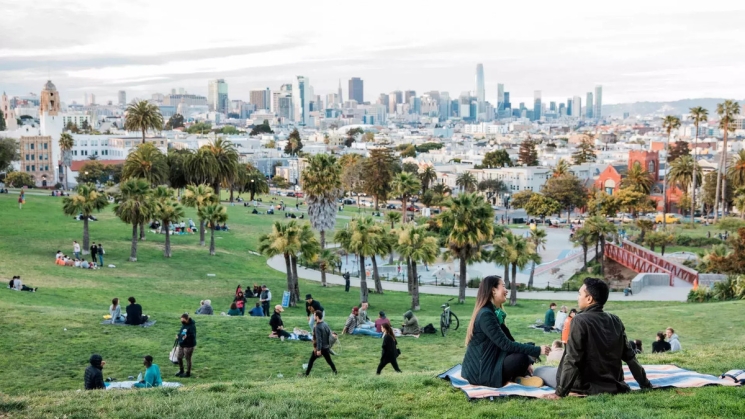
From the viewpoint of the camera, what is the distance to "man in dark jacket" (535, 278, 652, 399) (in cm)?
871

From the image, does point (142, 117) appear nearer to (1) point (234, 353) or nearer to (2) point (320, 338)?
(1) point (234, 353)

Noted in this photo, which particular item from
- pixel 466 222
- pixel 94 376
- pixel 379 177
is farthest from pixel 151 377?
pixel 379 177

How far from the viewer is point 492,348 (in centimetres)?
955

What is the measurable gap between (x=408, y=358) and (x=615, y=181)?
331ft

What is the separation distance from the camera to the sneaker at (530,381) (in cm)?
965

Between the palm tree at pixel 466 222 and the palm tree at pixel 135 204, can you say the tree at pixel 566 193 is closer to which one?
the palm tree at pixel 466 222

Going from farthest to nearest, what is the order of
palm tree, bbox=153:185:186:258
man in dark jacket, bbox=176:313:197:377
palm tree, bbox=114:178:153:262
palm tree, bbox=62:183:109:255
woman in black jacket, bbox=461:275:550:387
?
palm tree, bbox=153:185:186:258 → palm tree, bbox=114:178:153:262 → palm tree, bbox=62:183:109:255 → man in dark jacket, bbox=176:313:197:377 → woman in black jacket, bbox=461:275:550:387

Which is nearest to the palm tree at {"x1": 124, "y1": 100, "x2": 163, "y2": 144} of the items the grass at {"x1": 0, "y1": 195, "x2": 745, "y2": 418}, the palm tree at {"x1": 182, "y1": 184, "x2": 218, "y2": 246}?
the palm tree at {"x1": 182, "y1": 184, "x2": 218, "y2": 246}

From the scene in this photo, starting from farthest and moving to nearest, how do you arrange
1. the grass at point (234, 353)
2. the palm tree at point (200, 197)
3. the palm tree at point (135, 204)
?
the palm tree at point (200, 197), the palm tree at point (135, 204), the grass at point (234, 353)

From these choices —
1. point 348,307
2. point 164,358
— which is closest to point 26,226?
point 348,307

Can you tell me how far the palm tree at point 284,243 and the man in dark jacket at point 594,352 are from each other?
897 inches

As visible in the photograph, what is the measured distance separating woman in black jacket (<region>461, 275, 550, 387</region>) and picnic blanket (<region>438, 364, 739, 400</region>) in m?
0.14

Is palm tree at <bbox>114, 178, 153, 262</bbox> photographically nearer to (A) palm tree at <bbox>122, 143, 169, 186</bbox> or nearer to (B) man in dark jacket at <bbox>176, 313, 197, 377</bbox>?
(A) palm tree at <bbox>122, 143, 169, 186</bbox>

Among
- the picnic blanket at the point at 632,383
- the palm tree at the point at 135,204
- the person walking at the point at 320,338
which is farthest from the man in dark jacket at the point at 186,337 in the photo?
the palm tree at the point at 135,204
